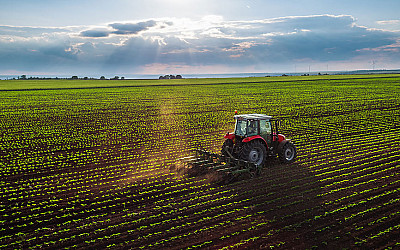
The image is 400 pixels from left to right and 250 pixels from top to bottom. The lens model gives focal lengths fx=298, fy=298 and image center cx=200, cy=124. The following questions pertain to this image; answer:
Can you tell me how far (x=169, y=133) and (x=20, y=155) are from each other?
32.1 ft

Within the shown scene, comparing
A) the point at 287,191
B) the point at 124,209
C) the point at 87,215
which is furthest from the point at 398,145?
the point at 87,215

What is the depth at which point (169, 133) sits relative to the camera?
2256cm

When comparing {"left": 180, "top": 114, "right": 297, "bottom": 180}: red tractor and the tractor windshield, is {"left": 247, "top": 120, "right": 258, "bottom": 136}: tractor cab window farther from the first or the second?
the tractor windshield

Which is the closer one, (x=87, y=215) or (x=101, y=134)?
(x=87, y=215)

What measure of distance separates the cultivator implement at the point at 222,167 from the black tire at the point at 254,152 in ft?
1.36

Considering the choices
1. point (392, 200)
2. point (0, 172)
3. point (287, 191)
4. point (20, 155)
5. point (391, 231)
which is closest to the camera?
point (391, 231)

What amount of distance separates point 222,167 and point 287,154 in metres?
3.71

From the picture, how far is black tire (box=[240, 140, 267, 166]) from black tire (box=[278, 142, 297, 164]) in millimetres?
1198

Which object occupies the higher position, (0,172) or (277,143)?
(277,143)

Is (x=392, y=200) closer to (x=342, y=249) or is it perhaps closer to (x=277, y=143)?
(x=342, y=249)

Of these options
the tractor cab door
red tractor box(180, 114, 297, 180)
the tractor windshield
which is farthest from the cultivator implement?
the tractor cab door

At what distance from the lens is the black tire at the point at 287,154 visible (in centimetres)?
1364

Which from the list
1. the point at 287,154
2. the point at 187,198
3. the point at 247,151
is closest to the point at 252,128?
the point at 247,151

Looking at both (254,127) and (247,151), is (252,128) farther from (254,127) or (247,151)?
(247,151)
